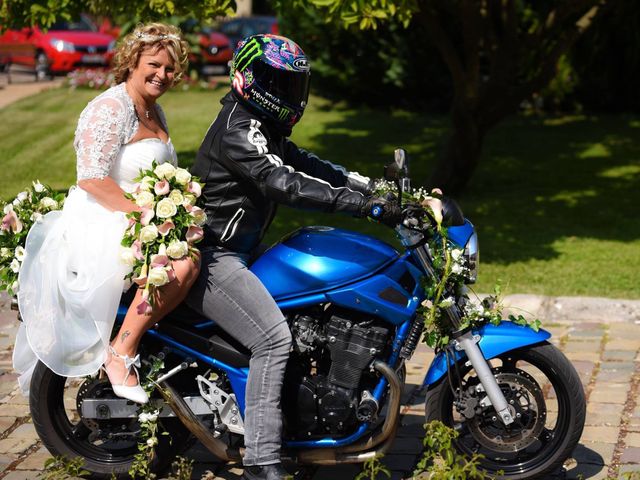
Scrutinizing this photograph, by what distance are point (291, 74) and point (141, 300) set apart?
1.12 m

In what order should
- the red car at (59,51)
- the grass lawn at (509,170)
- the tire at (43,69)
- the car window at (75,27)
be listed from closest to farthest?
the grass lawn at (509,170)
the red car at (59,51)
the tire at (43,69)
the car window at (75,27)

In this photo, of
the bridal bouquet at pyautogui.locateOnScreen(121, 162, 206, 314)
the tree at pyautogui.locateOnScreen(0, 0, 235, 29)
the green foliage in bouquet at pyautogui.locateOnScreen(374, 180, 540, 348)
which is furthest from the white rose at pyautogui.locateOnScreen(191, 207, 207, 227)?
the tree at pyautogui.locateOnScreen(0, 0, 235, 29)

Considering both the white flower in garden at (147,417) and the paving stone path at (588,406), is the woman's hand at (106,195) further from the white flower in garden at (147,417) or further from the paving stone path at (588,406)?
the paving stone path at (588,406)

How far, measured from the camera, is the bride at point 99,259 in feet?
14.6

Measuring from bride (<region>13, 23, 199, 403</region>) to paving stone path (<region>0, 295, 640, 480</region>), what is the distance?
0.84m

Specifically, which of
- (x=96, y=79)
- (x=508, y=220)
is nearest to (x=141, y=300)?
(x=508, y=220)

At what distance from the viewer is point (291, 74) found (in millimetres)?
4355

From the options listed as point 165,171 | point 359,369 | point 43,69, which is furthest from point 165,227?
point 43,69

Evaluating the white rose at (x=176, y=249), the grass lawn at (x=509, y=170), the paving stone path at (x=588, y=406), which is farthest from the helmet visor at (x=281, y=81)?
the grass lawn at (x=509, y=170)

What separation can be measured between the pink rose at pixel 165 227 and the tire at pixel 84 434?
2.79 ft

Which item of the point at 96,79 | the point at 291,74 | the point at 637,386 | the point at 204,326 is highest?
the point at 291,74

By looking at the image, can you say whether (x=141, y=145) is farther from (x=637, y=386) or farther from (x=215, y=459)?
(x=637, y=386)

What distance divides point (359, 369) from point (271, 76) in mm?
1266

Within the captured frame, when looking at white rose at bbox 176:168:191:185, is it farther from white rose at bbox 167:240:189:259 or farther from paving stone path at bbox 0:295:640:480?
paving stone path at bbox 0:295:640:480
